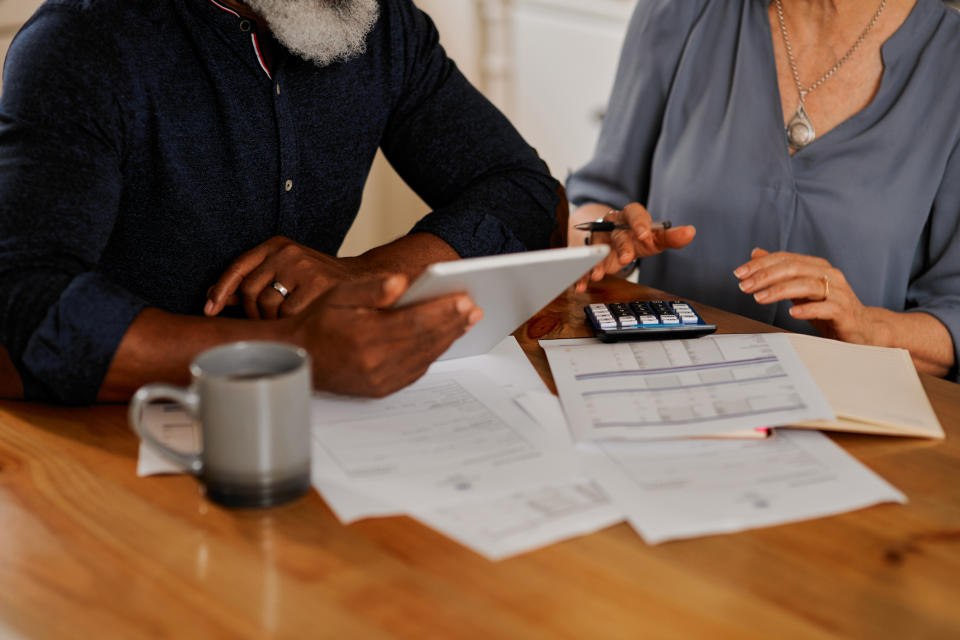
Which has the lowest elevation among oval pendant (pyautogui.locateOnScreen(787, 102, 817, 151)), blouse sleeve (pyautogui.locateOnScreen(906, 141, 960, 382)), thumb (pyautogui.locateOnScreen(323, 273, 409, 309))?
blouse sleeve (pyautogui.locateOnScreen(906, 141, 960, 382))

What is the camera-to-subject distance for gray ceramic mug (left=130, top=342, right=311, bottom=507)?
59 centimetres

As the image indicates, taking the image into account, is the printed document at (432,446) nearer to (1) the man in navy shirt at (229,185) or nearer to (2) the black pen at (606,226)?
(1) the man in navy shirt at (229,185)

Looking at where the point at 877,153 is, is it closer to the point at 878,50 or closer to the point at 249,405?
the point at 878,50

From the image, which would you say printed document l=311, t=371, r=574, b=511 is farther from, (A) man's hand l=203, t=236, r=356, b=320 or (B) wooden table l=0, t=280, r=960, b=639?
(A) man's hand l=203, t=236, r=356, b=320

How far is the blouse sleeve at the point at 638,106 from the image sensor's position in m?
1.54

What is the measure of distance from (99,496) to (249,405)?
17 centimetres

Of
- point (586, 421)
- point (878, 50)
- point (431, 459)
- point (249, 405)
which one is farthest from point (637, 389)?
point (878, 50)

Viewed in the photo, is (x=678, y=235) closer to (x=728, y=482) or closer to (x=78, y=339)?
(x=728, y=482)

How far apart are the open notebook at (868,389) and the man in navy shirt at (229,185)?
1.24ft

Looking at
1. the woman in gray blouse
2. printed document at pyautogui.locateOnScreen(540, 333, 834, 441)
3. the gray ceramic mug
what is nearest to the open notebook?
printed document at pyautogui.locateOnScreen(540, 333, 834, 441)

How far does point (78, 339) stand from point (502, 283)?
0.39m

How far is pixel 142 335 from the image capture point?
77 cm

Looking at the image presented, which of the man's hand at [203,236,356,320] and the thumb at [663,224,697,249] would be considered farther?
the thumb at [663,224,697,249]

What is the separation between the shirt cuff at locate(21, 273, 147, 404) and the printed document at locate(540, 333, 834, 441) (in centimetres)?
43
